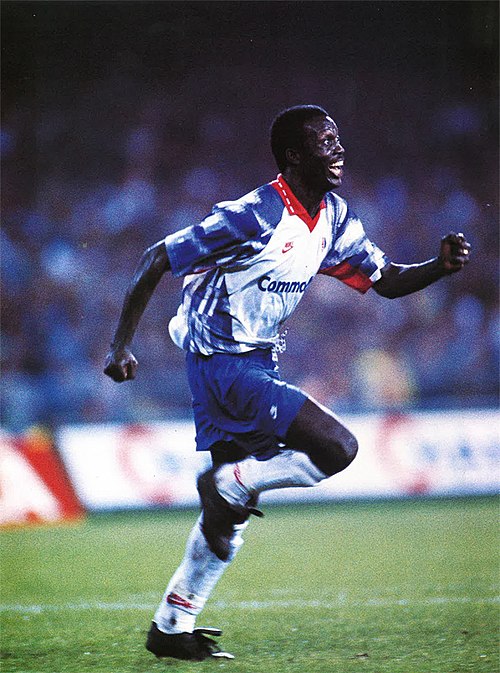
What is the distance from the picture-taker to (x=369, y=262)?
3.71 metres

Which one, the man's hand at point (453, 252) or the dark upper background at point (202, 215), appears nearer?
the man's hand at point (453, 252)

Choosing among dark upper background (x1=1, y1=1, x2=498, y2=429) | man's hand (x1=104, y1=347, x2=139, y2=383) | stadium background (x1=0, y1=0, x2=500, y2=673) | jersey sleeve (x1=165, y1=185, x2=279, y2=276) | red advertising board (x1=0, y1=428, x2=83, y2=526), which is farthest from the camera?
dark upper background (x1=1, y1=1, x2=498, y2=429)

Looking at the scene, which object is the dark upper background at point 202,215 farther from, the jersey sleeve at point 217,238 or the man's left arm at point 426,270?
the jersey sleeve at point 217,238

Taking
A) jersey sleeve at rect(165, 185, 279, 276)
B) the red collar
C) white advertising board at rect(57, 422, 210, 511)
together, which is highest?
the red collar

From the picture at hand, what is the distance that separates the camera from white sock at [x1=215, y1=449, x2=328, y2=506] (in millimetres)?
3277

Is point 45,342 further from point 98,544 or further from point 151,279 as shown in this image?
point 151,279

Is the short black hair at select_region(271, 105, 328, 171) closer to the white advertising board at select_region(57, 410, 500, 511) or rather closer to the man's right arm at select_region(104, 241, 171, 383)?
the man's right arm at select_region(104, 241, 171, 383)

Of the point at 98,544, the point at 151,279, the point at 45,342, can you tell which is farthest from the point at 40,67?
the point at 45,342

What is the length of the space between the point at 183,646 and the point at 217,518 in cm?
45

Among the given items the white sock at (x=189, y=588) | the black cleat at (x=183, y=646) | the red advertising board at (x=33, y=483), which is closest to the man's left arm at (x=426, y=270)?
the white sock at (x=189, y=588)

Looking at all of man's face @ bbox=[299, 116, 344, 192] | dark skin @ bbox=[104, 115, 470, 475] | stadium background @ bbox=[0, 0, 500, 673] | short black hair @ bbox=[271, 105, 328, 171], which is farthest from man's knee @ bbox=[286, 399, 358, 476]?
stadium background @ bbox=[0, 0, 500, 673]

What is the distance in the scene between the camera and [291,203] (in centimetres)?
347

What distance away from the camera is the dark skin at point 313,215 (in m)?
3.22

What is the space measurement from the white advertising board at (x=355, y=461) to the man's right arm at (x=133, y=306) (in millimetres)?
4677
